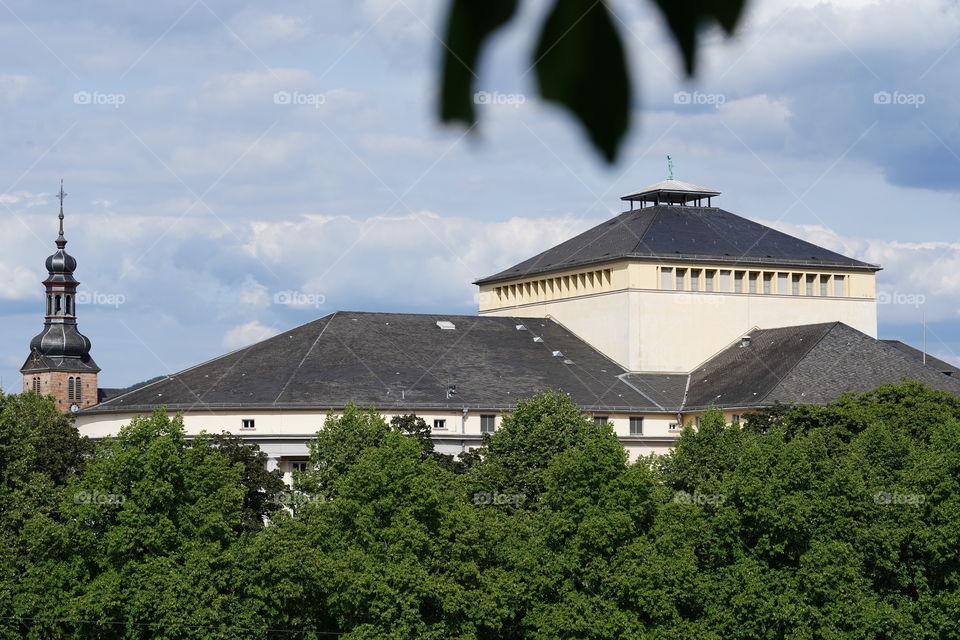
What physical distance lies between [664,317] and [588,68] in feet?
315

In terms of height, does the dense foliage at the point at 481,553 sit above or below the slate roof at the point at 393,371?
below

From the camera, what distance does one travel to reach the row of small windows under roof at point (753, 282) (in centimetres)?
9850

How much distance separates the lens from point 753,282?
328 feet

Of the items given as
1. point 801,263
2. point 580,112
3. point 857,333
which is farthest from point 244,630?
point 801,263

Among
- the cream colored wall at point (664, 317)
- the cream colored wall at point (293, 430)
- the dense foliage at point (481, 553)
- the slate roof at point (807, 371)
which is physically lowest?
the dense foliage at point (481, 553)

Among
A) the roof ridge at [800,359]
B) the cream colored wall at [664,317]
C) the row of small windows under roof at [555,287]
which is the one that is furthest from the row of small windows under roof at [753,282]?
the roof ridge at [800,359]

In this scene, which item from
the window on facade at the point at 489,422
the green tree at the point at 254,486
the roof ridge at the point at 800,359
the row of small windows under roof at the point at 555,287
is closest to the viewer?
the green tree at the point at 254,486

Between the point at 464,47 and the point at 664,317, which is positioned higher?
the point at 664,317

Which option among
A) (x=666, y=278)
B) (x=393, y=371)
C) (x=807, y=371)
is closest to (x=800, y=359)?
(x=807, y=371)

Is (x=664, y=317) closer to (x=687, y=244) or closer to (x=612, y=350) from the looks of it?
(x=612, y=350)

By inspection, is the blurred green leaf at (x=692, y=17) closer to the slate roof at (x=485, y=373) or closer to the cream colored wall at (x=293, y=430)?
the cream colored wall at (x=293, y=430)

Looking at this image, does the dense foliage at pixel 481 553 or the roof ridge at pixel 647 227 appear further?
the roof ridge at pixel 647 227

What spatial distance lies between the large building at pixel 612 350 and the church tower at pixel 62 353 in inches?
2251

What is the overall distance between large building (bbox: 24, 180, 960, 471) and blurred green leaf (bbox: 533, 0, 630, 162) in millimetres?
83581
